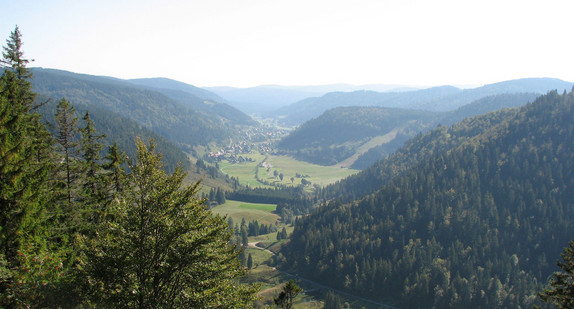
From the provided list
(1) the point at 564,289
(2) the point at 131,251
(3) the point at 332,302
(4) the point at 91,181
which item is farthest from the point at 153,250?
(3) the point at 332,302

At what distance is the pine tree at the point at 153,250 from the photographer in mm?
20547

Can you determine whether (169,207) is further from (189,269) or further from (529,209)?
(529,209)

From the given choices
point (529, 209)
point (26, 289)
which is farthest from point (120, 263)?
point (529, 209)

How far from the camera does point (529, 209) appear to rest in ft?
591

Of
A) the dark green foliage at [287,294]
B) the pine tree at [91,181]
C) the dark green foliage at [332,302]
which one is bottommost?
the dark green foliage at [332,302]

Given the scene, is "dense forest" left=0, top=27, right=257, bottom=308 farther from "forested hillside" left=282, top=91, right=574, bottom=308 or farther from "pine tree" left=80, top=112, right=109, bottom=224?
"forested hillside" left=282, top=91, right=574, bottom=308

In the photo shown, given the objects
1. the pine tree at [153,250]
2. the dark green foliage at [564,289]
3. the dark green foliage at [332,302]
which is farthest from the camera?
the dark green foliage at [332,302]

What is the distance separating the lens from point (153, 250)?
2136 cm

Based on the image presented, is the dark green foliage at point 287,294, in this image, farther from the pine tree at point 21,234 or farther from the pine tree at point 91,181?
the pine tree at point 91,181

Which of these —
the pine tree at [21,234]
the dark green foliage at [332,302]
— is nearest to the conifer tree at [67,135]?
the pine tree at [21,234]

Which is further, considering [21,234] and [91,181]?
[91,181]

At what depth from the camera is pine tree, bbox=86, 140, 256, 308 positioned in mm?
20547

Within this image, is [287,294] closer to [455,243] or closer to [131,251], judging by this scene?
[131,251]

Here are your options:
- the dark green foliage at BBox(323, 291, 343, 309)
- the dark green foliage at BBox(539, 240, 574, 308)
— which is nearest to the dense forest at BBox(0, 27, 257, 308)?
the dark green foliage at BBox(539, 240, 574, 308)
